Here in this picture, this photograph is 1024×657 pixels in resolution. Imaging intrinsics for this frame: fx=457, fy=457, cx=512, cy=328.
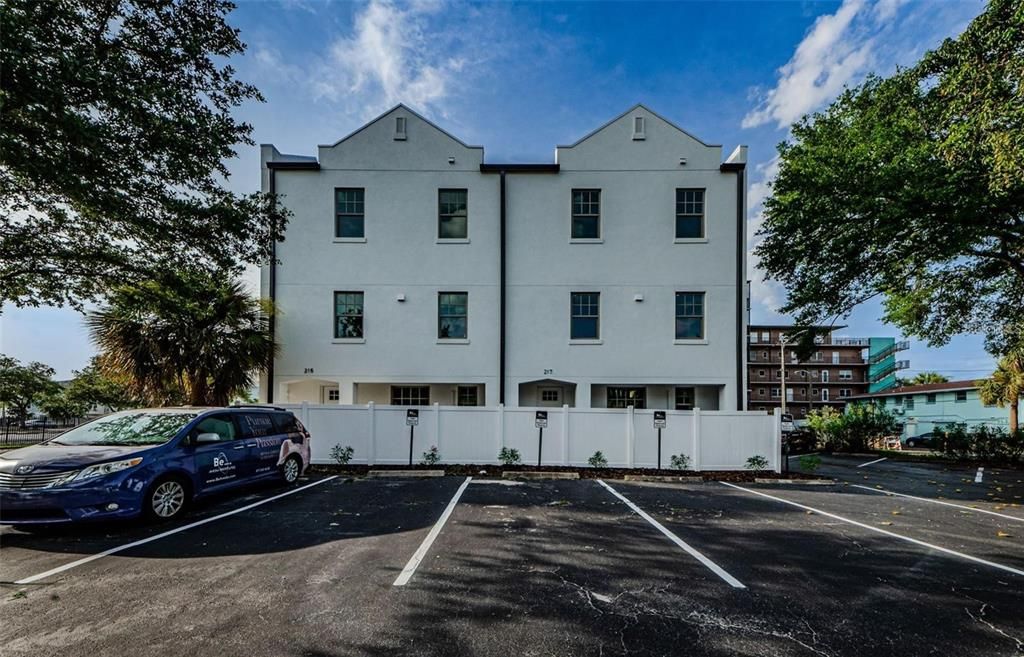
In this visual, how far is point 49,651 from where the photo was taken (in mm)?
3012

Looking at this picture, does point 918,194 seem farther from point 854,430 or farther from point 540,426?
point 854,430

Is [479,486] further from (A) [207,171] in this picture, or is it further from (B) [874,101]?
(B) [874,101]

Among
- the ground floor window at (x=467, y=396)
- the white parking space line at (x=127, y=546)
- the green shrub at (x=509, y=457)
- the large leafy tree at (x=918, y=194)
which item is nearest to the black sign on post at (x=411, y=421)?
the green shrub at (x=509, y=457)

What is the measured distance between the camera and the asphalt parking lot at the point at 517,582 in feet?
10.5

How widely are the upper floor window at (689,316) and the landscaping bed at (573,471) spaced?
408cm

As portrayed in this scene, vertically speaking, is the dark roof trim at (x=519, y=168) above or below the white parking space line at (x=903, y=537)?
above

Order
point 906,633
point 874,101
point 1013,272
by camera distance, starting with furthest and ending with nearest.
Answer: point 1013,272, point 874,101, point 906,633

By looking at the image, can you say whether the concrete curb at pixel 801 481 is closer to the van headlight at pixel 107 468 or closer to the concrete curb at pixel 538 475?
the concrete curb at pixel 538 475

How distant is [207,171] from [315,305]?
5.33 m

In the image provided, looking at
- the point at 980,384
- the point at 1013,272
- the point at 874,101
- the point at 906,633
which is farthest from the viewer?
the point at 980,384

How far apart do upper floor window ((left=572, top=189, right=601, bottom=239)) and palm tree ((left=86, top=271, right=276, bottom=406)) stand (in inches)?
366

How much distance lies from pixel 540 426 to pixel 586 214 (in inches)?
259

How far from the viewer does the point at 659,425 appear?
10750 millimetres

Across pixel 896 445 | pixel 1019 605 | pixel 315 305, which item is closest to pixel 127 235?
pixel 315 305
